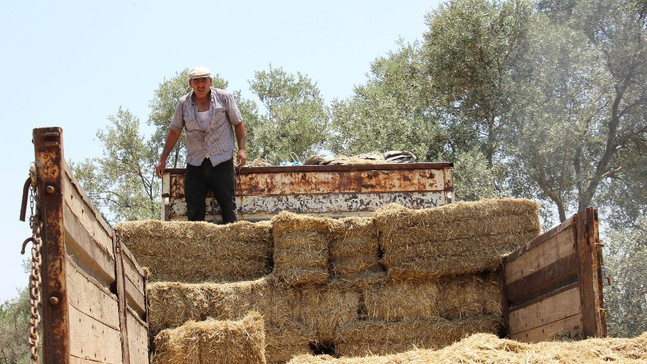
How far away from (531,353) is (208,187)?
396 centimetres

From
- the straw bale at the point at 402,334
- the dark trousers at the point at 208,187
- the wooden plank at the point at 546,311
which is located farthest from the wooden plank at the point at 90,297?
the dark trousers at the point at 208,187

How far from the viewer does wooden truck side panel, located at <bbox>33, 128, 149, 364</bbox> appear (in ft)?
9.95

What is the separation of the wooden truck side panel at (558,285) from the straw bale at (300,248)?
1.38 meters

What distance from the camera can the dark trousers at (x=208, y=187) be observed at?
7148 mm

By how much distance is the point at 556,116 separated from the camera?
20.8 meters

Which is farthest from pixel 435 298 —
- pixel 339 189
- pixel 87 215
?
pixel 87 215

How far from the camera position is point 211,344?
5.48 metres

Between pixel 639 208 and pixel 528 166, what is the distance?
13.2 ft

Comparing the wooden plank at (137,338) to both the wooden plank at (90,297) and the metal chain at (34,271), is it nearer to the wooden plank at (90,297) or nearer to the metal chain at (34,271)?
the wooden plank at (90,297)

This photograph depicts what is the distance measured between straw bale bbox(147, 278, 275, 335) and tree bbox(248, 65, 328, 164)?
56.6 ft

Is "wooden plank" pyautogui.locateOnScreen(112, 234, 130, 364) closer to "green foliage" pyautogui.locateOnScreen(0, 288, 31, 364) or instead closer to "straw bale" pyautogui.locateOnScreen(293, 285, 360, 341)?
"straw bale" pyautogui.locateOnScreen(293, 285, 360, 341)

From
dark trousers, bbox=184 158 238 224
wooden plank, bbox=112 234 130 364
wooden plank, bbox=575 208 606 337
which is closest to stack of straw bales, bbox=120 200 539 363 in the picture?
dark trousers, bbox=184 158 238 224

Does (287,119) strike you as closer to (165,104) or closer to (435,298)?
(165,104)

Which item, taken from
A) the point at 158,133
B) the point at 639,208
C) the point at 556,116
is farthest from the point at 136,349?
the point at 158,133
